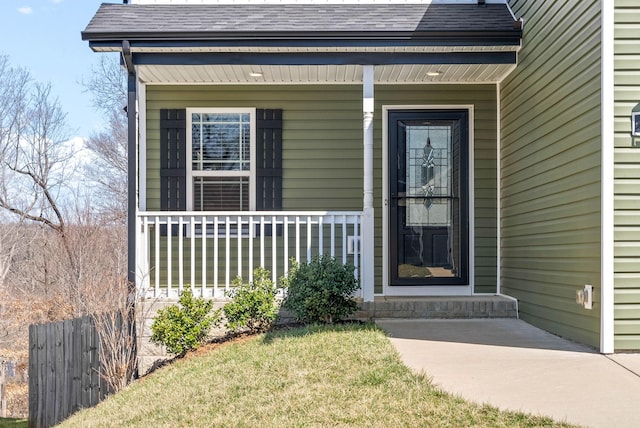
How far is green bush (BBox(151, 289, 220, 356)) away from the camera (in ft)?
19.3

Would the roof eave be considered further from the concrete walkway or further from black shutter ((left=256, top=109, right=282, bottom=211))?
the concrete walkway

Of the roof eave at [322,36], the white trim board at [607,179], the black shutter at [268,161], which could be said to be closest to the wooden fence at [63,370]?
the black shutter at [268,161]

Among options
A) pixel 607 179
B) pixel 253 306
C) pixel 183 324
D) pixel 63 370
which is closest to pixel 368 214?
A: pixel 253 306

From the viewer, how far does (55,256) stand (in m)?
15.9

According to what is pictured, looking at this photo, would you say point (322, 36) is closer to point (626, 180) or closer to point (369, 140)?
point (369, 140)

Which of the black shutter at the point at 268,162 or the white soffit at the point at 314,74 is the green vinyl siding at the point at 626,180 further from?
the black shutter at the point at 268,162

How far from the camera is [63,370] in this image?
683cm

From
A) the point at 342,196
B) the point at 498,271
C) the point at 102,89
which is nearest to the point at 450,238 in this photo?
the point at 498,271

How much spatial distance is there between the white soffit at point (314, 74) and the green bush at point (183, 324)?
→ 2.47m

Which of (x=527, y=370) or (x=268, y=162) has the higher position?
(x=268, y=162)

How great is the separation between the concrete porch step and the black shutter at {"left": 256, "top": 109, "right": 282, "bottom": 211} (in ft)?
5.91

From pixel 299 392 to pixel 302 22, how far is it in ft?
13.4

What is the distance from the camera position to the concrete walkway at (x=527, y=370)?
3.47 meters

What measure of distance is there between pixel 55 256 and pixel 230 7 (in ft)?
36.9
